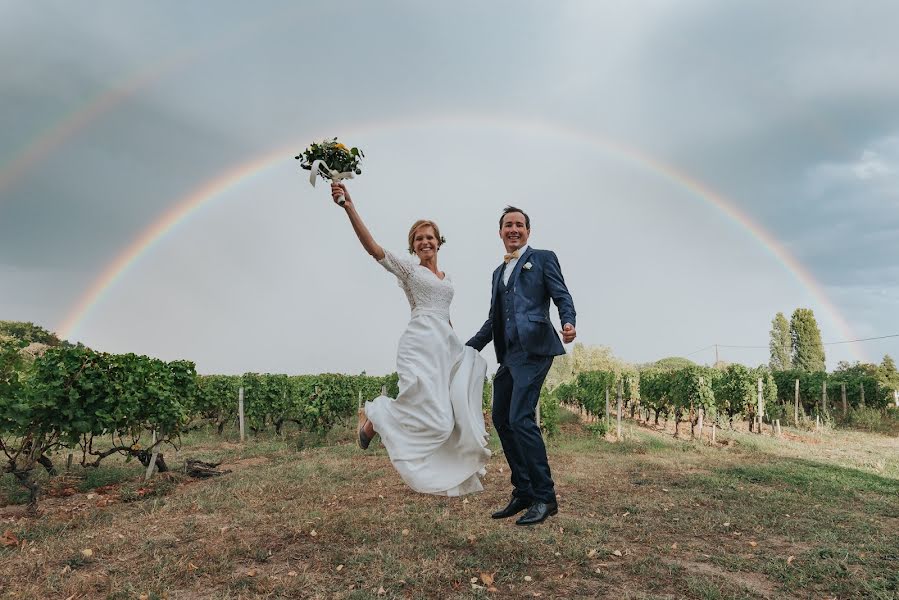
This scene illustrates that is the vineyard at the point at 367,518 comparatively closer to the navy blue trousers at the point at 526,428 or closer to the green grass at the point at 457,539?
the green grass at the point at 457,539

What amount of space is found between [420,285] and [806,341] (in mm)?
70945

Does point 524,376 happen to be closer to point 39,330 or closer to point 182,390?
point 182,390

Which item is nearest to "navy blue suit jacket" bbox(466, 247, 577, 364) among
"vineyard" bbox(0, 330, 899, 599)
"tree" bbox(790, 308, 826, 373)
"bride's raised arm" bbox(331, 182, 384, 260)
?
"bride's raised arm" bbox(331, 182, 384, 260)

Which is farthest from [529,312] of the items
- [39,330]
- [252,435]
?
[39,330]

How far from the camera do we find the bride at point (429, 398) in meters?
3.94

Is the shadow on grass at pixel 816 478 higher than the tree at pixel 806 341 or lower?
lower

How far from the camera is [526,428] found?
379 cm

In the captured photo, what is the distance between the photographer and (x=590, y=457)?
1107cm

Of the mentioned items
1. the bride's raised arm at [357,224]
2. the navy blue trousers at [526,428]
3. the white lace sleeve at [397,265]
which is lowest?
the navy blue trousers at [526,428]

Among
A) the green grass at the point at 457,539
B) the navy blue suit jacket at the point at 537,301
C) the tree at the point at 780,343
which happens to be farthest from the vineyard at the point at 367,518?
the tree at the point at 780,343

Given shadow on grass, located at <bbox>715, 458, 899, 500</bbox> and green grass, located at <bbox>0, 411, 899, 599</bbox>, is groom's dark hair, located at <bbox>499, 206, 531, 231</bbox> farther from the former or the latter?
shadow on grass, located at <bbox>715, 458, 899, 500</bbox>

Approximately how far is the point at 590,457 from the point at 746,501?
13.8ft

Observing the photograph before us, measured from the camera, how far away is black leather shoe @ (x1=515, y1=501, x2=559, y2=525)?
12.0 feet

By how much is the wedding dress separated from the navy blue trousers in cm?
22
